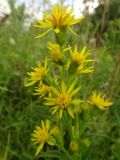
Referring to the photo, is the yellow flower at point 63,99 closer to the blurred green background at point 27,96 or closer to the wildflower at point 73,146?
the wildflower at point 73,146

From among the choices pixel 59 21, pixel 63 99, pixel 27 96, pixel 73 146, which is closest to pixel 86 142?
pixel 73 146

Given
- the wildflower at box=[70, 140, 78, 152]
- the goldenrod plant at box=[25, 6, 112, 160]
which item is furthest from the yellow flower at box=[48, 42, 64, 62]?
the wildflower at box=[70, 140, 78, 152]

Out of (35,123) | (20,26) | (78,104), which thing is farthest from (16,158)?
(20,26)

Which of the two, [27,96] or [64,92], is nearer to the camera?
[64,92]

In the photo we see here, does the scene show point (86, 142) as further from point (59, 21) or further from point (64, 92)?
point (59, 21)

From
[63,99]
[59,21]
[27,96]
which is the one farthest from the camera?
[27,96]

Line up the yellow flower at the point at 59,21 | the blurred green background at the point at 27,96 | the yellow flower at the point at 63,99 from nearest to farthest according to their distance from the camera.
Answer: the yellow flower at the point at 63,99 → the yellow flower at the point at 59,21 → the blurred green background at the point at 27,96

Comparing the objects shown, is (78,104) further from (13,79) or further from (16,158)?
(13,79)

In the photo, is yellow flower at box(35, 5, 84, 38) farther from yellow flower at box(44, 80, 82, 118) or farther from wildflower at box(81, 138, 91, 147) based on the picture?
wildflower at box(81, 138, 91, 147)

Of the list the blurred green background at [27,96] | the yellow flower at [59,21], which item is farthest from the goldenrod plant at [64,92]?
the blurred green background at [27,96]
